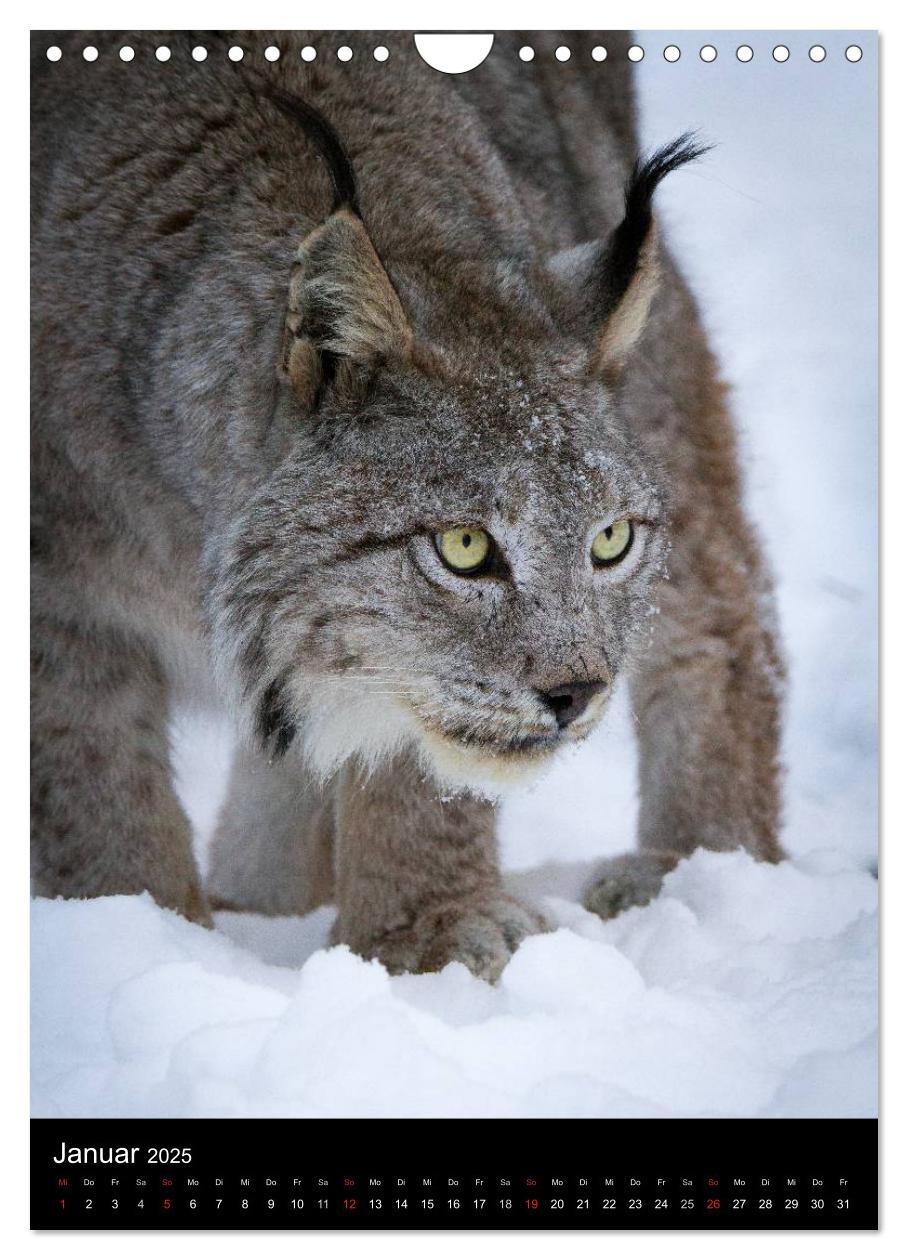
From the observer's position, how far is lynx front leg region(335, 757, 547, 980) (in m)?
2.67

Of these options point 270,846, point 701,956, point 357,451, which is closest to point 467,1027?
point 701,956

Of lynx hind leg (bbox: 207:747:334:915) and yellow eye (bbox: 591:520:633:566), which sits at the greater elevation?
yellow eye (bbox: 591:520:633:566)

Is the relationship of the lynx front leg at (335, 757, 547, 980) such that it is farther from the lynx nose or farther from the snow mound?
the lynx nose

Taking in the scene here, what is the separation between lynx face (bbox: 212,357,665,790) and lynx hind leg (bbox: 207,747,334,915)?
32.4 inches

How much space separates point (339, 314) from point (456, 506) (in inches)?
11.5

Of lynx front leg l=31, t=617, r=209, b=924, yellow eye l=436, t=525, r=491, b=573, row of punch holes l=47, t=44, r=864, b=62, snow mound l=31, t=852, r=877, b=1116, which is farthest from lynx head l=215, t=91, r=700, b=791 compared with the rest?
lynx front leg l=31, t=617, r=209, b=924

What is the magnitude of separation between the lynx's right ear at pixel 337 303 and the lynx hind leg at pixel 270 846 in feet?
3.46

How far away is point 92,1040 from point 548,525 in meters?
0.90

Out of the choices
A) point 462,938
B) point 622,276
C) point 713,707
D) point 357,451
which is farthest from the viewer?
point 713,707

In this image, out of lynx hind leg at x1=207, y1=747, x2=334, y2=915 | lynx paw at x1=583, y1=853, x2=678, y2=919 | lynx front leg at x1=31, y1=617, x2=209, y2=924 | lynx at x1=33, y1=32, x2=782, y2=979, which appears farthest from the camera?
lynx hind leg at x1=207, y1=747, x2=334, y2=915

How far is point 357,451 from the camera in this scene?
2143mm

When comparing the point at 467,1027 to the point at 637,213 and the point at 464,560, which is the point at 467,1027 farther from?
the point at 637,213

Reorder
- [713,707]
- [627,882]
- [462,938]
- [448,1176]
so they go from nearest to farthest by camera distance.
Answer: [448,1176]
[462,938]
[627,882]
[713,707]

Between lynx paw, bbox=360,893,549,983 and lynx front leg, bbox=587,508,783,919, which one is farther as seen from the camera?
lynx front leg, bbox=587,508,783,919
